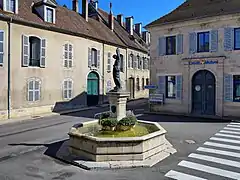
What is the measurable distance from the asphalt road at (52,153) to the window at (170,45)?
6857 mm

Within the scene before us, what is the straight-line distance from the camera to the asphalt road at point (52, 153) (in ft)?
20.0

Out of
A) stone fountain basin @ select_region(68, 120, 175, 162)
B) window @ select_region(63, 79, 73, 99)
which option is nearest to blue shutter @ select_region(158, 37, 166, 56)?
window @ select_region(63, 79, 73, 99)

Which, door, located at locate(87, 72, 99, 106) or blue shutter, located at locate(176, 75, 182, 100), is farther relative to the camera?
door, located at locate(87, 72, 99, 106)

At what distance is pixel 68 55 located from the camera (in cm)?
2002

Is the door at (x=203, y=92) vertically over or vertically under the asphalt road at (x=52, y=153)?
over

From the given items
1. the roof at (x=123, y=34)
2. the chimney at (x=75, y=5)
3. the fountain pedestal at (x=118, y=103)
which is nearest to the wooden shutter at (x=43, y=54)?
the chimney at (x=75, y=5)

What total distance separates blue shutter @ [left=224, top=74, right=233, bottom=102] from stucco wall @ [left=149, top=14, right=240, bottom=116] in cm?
20

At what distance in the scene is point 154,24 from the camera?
1852cm

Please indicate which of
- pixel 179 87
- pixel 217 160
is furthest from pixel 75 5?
pixel 217 160

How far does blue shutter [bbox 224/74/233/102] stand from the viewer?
15336 millimetres

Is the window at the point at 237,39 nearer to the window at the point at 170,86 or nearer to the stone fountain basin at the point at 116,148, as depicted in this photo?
the window at the point at 170,86

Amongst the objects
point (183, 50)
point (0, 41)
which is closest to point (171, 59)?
point (183, 50)

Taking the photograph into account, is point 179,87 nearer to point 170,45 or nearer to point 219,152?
point 170,45

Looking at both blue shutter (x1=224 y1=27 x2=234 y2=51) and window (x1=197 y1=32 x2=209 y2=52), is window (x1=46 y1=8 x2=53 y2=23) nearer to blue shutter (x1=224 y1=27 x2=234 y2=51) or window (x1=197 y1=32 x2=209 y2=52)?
window (x1=197 y1=32 x2=209 y2=52)
